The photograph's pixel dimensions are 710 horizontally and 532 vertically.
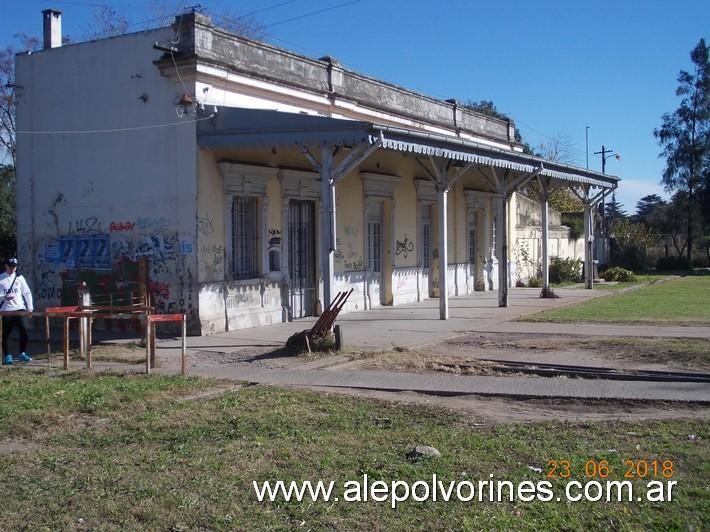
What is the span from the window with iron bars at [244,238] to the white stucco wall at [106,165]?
1.26 m

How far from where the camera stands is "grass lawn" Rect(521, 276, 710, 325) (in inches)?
634

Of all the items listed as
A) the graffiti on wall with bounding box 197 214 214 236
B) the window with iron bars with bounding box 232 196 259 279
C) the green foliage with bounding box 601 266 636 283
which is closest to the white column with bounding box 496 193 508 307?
the window with iron bars with bounding box 232 196 259 279

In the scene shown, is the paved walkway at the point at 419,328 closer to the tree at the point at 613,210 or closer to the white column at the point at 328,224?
the white column at the point at 328,224

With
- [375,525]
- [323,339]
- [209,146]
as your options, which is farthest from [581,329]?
[375,525]

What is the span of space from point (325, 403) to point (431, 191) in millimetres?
14670

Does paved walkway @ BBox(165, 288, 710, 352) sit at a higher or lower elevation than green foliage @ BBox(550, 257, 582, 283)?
lower

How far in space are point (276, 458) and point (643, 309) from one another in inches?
548

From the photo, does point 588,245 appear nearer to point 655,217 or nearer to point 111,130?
point 111,130

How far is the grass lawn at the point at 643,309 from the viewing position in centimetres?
1611

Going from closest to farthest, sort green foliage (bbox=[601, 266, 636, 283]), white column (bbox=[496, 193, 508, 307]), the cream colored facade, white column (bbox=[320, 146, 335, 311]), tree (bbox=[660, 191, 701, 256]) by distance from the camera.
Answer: white column (bbox=[320, 146, 335, 311]), the cream colored facade, white column (bbox=[496, 193, 508, 307]), green foliage (bbox=[601, 266, 636, 283]), tree (bbox=[660, 191, 701, 256])

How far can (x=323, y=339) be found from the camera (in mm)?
12359

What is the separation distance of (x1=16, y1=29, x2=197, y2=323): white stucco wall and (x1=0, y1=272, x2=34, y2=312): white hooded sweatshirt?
2969mm

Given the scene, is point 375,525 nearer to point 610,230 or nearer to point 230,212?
point 230,212

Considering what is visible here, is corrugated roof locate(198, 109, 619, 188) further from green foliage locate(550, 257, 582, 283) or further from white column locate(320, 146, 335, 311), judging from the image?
green foliage locate(550, 257, 582, 283)
